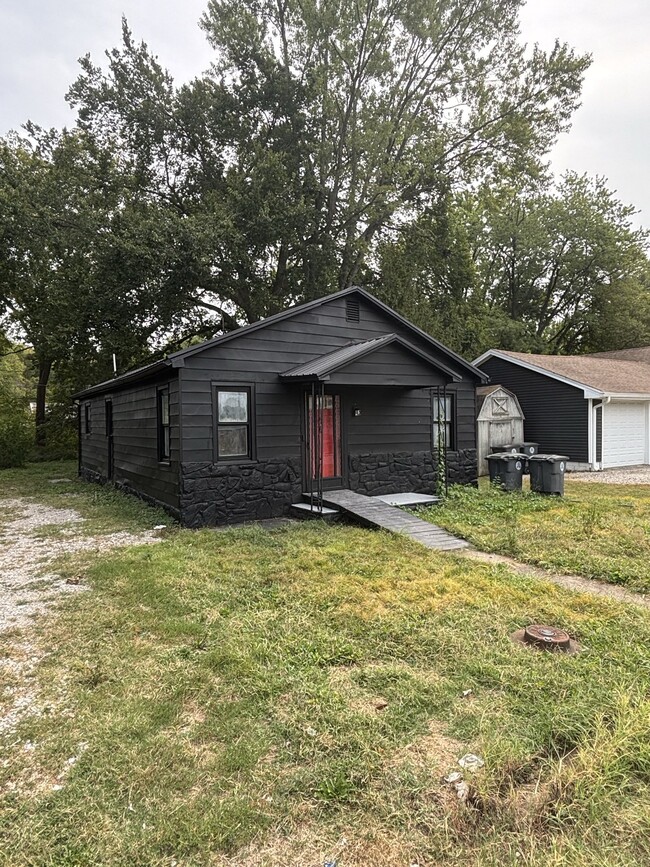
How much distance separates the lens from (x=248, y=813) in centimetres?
210

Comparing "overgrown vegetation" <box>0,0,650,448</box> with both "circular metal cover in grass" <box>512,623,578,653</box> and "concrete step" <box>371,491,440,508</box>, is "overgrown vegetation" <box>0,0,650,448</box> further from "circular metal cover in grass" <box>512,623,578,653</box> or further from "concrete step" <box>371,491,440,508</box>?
"circular metal cover in grass" <box>512,623,578,653</box>

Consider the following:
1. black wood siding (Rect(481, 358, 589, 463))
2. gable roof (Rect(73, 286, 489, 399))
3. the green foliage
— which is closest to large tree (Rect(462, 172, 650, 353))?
black wood siding (Rect(481, 358, 589, 463))

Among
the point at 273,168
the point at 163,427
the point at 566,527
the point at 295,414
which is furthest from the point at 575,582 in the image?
the point at 273,168

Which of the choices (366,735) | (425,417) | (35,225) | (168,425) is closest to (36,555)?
(168,425)

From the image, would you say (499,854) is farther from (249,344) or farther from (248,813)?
(249,344)

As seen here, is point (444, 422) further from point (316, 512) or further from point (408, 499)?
point (316, 512)

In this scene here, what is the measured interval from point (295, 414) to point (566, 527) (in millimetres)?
4802

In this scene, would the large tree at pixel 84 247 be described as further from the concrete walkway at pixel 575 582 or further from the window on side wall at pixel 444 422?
the concrete walkway at pixel 575 582

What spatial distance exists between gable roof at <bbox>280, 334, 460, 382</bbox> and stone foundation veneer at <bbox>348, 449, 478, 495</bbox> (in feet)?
6.28

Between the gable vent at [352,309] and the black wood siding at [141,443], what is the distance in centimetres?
371

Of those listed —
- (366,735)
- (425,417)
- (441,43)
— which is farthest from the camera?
(441,43)

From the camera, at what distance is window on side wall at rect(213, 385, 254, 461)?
834cm

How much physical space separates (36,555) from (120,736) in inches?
189

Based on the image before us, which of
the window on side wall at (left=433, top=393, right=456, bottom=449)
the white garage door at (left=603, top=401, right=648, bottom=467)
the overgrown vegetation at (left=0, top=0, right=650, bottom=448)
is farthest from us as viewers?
the white garage door at (left=603, top=401, right=648, bottom=467)
